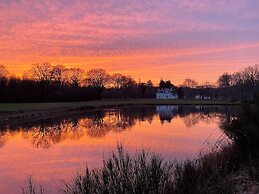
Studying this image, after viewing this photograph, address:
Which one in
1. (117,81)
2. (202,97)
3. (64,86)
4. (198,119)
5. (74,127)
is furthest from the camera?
(202,97)

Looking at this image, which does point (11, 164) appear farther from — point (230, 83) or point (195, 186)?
point (230, 83)

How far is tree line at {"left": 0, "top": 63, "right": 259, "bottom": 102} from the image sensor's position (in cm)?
9994

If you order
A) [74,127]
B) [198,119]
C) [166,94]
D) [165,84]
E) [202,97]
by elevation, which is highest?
[165,84]

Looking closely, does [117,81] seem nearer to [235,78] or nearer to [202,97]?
[202,97]

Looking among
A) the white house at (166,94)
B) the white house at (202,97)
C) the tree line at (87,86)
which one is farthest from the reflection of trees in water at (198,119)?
the white house at (202,97)

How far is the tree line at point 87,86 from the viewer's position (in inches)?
3935

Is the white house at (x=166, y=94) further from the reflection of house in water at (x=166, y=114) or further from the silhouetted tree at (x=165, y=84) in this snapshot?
the reflection of house in water at (x=166, y=114)

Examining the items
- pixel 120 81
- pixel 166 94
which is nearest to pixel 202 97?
pixel 166 94

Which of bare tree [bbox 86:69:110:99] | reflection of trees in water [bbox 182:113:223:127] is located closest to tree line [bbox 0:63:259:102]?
bare tree [bbox 86:69:110:99]

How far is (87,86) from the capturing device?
12950 centimetres

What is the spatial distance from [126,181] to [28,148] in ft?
55.1

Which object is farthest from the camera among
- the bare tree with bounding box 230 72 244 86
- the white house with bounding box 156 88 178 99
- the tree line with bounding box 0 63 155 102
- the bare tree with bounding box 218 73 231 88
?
the white house with bounding box 156 88 178 99

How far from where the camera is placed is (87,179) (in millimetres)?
7414

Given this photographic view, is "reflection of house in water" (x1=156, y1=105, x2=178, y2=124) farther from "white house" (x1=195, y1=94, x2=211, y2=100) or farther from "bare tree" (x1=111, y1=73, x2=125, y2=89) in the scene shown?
"white house" (x1=195, y1=94, x2=211, y2=100)
